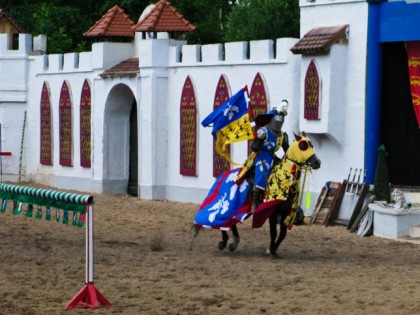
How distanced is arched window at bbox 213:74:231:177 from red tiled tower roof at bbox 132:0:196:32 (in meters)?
1.98

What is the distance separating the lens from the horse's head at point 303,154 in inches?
595

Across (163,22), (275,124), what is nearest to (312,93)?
(275,124)

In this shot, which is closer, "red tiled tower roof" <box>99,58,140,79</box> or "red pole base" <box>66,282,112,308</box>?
"red pole base" <box>66,282,112,308</box>

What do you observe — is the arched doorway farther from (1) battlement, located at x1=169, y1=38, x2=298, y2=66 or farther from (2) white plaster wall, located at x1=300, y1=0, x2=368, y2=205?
(2) white plaster wall, located at x1=300, y1=0, x2=368, y2=205

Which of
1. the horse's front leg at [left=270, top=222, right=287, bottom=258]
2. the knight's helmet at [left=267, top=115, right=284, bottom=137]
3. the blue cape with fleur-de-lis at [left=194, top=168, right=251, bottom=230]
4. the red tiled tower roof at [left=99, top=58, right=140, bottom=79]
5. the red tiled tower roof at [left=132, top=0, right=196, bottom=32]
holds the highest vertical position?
the red tiled tower roof at [left=132, top=0, right=196, bottom=32]

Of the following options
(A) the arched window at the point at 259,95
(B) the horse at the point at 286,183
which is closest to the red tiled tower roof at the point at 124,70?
(A) the arched window at the point at 259,95

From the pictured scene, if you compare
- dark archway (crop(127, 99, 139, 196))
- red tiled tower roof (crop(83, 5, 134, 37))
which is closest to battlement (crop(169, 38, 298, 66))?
red tiled tower roof (crop(83, 5, 134, 37))

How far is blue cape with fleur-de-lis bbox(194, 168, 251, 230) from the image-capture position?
15.8m

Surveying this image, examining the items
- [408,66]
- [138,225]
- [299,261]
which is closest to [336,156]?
[408,66]

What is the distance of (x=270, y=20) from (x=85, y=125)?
41.8ft

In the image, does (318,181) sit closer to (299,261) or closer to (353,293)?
(299,261)

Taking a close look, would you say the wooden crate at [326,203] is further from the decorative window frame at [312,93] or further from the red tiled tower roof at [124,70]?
the red tiled tower roof at [124,70]

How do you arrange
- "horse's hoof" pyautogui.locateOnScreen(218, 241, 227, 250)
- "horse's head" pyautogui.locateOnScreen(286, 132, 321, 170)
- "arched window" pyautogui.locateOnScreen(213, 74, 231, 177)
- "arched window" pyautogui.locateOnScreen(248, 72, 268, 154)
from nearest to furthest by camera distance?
"horse's head" pyautogui.locateOnScreen(286, 132, 321, 170) < "horse's hoof" pyautogui.locateOnScreen(218, 241, 227, 250) < "arched window" pyautogui.locateOnScreen(248, 72, 268, 154) < "arched window" pyautogui.locateOnScreen(213, 74, 231, 177)

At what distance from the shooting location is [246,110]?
16281 mm
